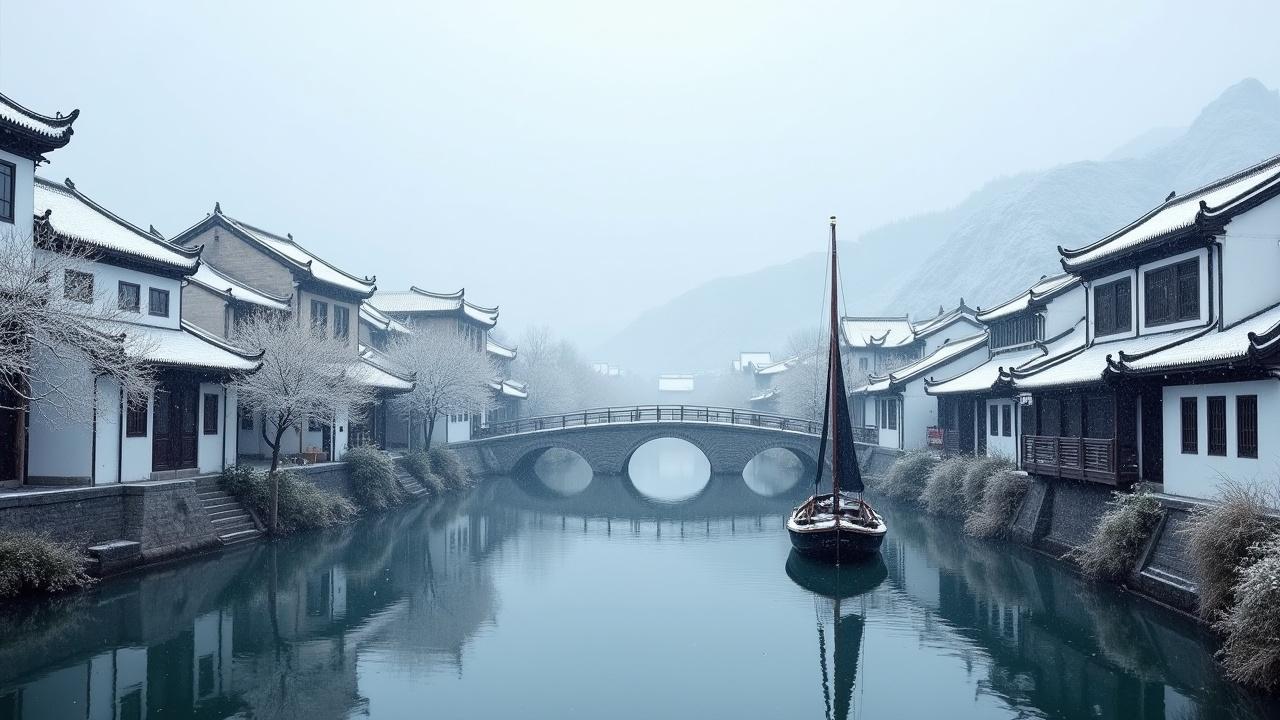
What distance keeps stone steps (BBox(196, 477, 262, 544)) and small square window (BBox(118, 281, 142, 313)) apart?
5.04 m

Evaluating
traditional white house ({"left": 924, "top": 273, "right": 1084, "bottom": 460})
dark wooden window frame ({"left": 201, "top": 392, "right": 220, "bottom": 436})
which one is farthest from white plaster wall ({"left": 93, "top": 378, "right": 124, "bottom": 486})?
traditional white house ({"left": 924, "top": 273, "right": 1084, "bottom": 460})

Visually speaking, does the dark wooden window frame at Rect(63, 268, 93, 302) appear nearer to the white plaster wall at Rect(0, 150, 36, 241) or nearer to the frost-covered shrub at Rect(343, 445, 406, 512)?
the white plaster wall at Rect(0, 150, 36, 241)

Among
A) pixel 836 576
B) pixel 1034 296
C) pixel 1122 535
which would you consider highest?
pixel 1034 296

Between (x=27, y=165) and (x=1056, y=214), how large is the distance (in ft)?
571

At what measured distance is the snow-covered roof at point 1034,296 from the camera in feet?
111

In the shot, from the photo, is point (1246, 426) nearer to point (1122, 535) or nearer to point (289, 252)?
point (1122, 535)

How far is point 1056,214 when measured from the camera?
170750 mm

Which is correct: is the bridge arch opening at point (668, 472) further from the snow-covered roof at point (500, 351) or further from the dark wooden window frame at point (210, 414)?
the dark wooden window frame at point (210, 414)

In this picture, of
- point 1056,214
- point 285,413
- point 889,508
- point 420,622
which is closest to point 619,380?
point 1056,214

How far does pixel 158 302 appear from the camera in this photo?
27422 mm

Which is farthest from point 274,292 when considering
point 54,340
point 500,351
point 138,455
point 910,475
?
point 500,351

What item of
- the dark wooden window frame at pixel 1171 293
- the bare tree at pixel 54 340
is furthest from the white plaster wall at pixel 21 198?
the dark wooden window frame at pixel 1171 293

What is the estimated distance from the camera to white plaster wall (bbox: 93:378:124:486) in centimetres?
2241

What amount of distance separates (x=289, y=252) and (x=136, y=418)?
1647cm
